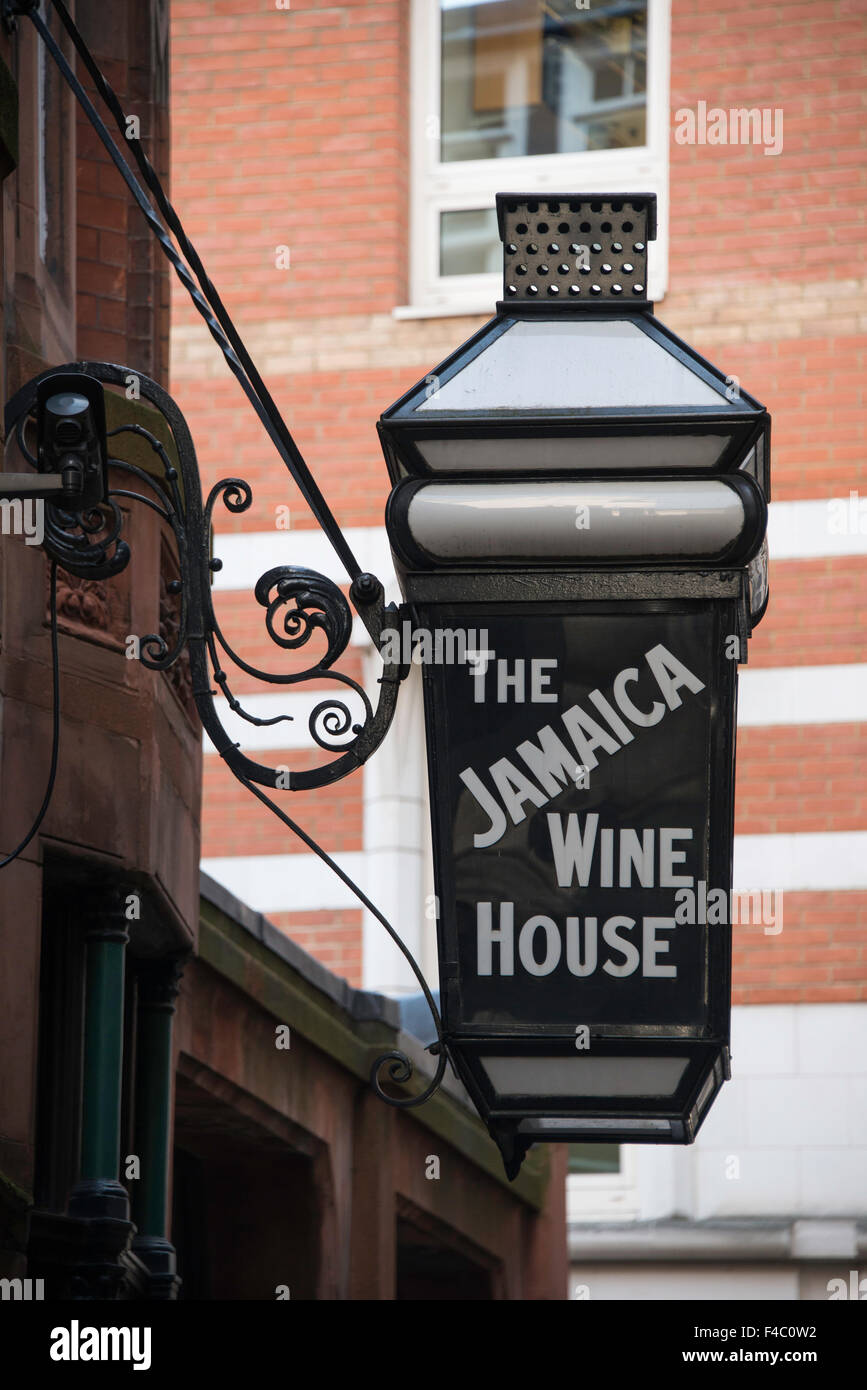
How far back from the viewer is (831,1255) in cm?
1358

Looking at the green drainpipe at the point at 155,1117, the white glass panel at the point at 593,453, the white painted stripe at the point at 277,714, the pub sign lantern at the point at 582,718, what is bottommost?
the green drainpipe at the point at 155,1117

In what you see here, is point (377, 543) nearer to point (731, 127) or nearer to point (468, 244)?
point (468, 244)

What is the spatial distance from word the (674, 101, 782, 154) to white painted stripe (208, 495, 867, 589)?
235 cm

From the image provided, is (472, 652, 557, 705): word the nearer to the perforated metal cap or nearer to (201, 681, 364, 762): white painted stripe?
the perforated metal cap

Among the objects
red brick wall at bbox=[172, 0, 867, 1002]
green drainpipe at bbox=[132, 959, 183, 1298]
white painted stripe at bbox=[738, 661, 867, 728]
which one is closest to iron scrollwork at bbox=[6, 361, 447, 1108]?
green drainpipe at bbox=[132, 959, 183, 1298]

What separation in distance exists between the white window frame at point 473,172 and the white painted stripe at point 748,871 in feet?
11.7

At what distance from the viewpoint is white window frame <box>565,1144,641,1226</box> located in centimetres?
1417

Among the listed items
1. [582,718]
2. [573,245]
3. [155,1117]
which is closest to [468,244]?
Result: [155,1117]

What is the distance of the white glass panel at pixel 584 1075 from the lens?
136 inches

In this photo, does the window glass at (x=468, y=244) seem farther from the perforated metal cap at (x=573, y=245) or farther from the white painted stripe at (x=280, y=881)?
the perforated metal cap at (x=573, y=245)

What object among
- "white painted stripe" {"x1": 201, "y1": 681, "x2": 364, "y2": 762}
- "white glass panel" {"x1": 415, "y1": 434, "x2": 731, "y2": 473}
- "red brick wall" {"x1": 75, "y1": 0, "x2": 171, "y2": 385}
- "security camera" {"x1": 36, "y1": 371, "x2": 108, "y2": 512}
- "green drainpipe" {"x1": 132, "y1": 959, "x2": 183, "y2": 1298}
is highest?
"red brick wall" {"x1": 75, "y1": 0, "x2": 171, "y2": 385}

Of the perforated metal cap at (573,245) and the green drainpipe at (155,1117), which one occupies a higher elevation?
the perforated metal cap at (573,245)

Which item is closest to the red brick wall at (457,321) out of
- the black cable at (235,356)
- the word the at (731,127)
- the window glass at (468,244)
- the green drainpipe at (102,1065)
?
the word the at (731,127)
